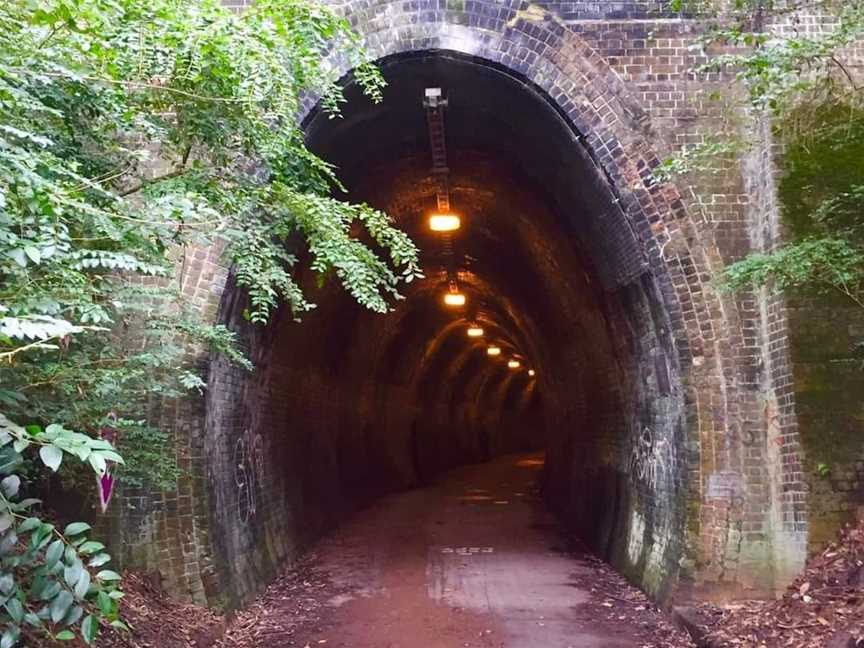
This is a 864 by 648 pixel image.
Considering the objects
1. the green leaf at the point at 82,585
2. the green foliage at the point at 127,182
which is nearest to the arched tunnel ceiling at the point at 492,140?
the green foliage at the point at 127,182

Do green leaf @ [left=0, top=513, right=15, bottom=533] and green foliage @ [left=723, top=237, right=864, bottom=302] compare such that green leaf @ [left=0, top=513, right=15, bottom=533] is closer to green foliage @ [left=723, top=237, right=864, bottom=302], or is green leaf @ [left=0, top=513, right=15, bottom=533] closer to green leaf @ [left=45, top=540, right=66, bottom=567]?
green leaf @ [left=45, top=540, right=66, bottom=567]

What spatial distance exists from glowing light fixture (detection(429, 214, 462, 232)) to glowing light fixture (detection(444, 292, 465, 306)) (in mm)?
6122

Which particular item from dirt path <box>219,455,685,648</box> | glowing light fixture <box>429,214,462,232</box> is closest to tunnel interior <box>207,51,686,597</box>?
glowing light fixture <box>429,214,462,232</box>

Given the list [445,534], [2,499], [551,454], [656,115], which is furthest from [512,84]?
[551,454]

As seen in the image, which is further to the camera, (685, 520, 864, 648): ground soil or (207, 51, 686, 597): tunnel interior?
(207, 51, 686, 597): tunnel interior

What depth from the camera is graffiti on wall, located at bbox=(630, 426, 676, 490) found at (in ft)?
29.6

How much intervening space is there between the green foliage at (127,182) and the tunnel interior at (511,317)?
7.55 ft

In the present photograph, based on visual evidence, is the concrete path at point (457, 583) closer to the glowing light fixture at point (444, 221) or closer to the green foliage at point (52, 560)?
the green foliage at point (52, 560)

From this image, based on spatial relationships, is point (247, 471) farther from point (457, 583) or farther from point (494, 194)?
point (494, 194)

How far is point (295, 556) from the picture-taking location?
1171 centimetres

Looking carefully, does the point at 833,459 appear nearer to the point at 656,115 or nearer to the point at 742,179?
the point at 742,179

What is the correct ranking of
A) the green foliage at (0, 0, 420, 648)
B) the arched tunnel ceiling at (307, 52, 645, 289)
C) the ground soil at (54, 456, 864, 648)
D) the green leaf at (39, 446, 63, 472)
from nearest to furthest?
the green leaf at (39, 446, 63, 472) → the green foliage at (0, 0, 420, 648) → the ground soil at (54, 456, 864, 648) → the arched tunnel ceiling at (307, 52, 645, 289)

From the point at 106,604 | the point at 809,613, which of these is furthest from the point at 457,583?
the point at 106,604

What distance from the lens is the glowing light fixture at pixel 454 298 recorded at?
808 inches
